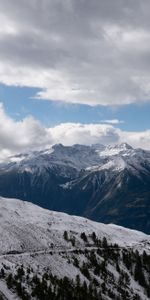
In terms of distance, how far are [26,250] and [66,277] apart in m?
19.2

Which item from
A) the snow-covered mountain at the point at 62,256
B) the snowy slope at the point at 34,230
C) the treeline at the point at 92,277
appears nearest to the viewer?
the treeline at the point at 92,277

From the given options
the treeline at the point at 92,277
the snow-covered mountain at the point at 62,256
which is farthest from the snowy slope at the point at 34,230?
the treeline at the point at 92,277

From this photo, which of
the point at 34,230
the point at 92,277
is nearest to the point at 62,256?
the point at 92,277

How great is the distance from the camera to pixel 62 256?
144 meters

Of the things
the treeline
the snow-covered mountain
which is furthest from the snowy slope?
the treeline

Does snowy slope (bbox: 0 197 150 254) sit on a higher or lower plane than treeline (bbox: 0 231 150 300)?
higher

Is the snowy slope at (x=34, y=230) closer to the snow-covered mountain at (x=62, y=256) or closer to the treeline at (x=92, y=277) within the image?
the snow-covered mountain at (x=62, y=256)

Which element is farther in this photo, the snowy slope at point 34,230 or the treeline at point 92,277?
the snowy slope at point 34,230

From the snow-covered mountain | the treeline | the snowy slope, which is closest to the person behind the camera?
the treeline

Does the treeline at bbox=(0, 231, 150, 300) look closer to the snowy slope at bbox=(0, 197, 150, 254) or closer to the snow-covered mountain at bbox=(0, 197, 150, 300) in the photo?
the snow-covered mountain at bbox=(0, 197, 150, 300)

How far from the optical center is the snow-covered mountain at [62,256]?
11575cm

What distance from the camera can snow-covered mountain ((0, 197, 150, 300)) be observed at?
380ft

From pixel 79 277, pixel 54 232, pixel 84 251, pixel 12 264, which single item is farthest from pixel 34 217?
pixel 12 264

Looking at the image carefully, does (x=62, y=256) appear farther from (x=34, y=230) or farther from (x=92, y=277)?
(x=34, y=230)
